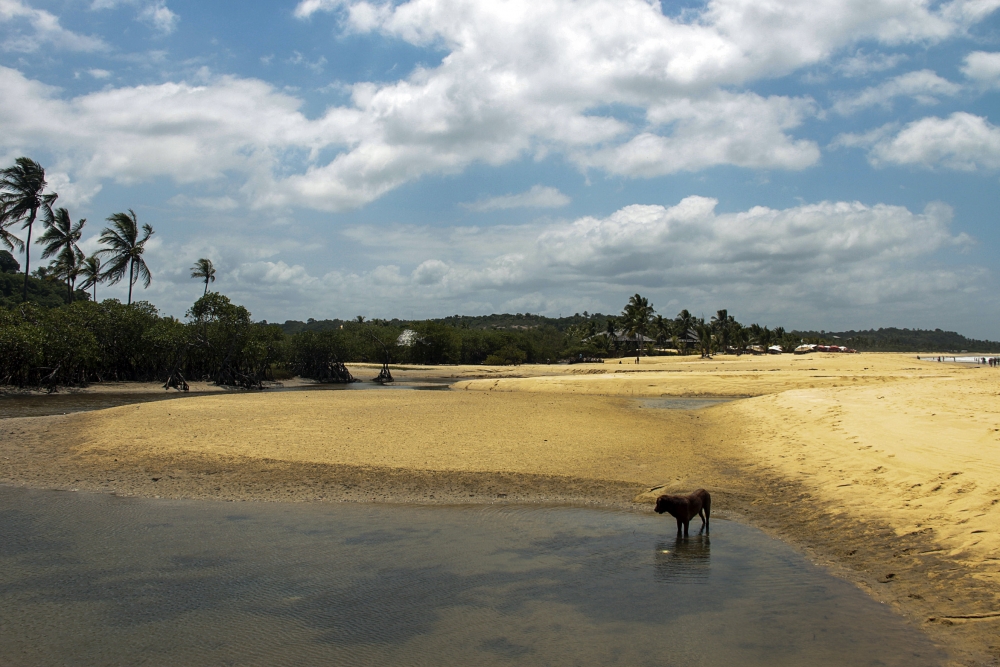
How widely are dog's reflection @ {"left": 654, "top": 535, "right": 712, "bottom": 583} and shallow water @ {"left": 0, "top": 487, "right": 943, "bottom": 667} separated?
0.12 ft

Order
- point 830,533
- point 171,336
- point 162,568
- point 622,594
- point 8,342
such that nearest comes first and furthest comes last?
point 622,594, point 162,568, point 830,533, point 8,342, point 171,336

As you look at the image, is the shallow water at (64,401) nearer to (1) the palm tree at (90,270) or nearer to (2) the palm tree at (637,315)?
(1) the palm tree at (90,270)

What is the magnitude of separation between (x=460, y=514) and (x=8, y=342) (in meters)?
34.9

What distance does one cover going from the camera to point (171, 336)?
147 feet

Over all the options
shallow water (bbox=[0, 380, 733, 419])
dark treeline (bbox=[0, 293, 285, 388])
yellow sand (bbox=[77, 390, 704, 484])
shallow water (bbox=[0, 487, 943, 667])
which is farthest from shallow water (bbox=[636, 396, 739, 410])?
dark treeline (bbox=[0, 293, 285, 388])

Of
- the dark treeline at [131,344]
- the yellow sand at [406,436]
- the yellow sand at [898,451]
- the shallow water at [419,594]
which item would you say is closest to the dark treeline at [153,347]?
the dark treeline at [131,344]

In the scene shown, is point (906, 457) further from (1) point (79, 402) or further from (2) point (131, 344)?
(2) point (131, 344)

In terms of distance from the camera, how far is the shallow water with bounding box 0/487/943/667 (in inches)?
224

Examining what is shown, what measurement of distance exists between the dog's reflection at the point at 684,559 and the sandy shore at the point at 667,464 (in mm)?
1349

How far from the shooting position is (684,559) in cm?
812

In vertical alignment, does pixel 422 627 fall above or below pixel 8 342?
below

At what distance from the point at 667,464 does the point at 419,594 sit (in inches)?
309

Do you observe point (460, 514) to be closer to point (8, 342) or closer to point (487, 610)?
point (487, 610)

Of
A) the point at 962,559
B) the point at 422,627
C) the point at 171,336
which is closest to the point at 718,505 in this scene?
the point at 962,559
